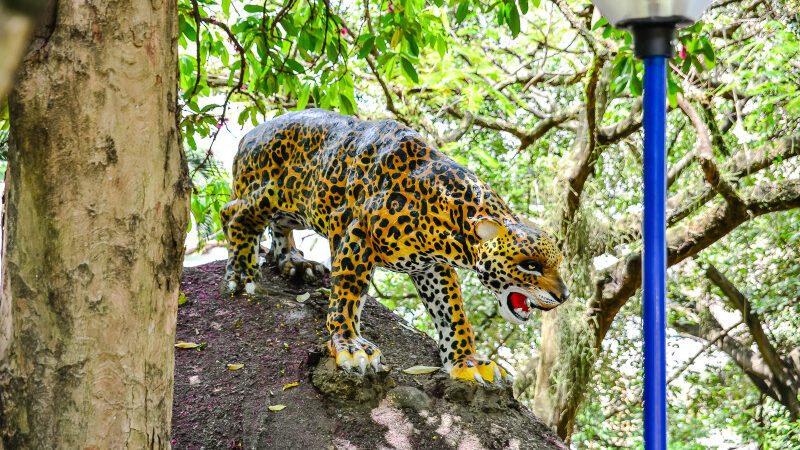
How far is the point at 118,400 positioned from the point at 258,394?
6.90 ft

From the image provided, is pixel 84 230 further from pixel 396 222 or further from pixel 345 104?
pixel 345 104

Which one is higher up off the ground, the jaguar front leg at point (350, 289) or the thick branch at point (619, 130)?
the thick branch at point (619, 130)

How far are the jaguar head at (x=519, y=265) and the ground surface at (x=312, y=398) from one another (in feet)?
2.66

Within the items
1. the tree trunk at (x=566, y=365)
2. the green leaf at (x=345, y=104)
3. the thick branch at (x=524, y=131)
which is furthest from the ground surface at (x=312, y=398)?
the thick branch at (x=524, y=131)

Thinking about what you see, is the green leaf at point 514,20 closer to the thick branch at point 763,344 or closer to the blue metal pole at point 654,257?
the blue metal pole at point 654,257

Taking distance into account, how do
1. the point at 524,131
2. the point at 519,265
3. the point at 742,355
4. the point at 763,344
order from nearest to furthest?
the point at 519,265 → the point at 524,131 → the point at 763,344 → the point at 742,355

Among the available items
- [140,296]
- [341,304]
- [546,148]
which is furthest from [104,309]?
[546,148]

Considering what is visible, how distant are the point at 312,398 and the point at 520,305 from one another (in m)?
1.28

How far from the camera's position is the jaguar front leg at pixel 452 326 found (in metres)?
5.12

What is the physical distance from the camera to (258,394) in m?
4.98

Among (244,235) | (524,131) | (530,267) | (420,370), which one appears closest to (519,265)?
(530,267)

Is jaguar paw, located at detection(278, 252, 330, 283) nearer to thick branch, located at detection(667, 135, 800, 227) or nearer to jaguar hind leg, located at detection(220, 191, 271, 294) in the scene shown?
jaguar hind leg, located at detection(220, 191, 271, 294)

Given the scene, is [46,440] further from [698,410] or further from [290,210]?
[698,410]

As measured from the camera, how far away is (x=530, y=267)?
4465 millimetres
